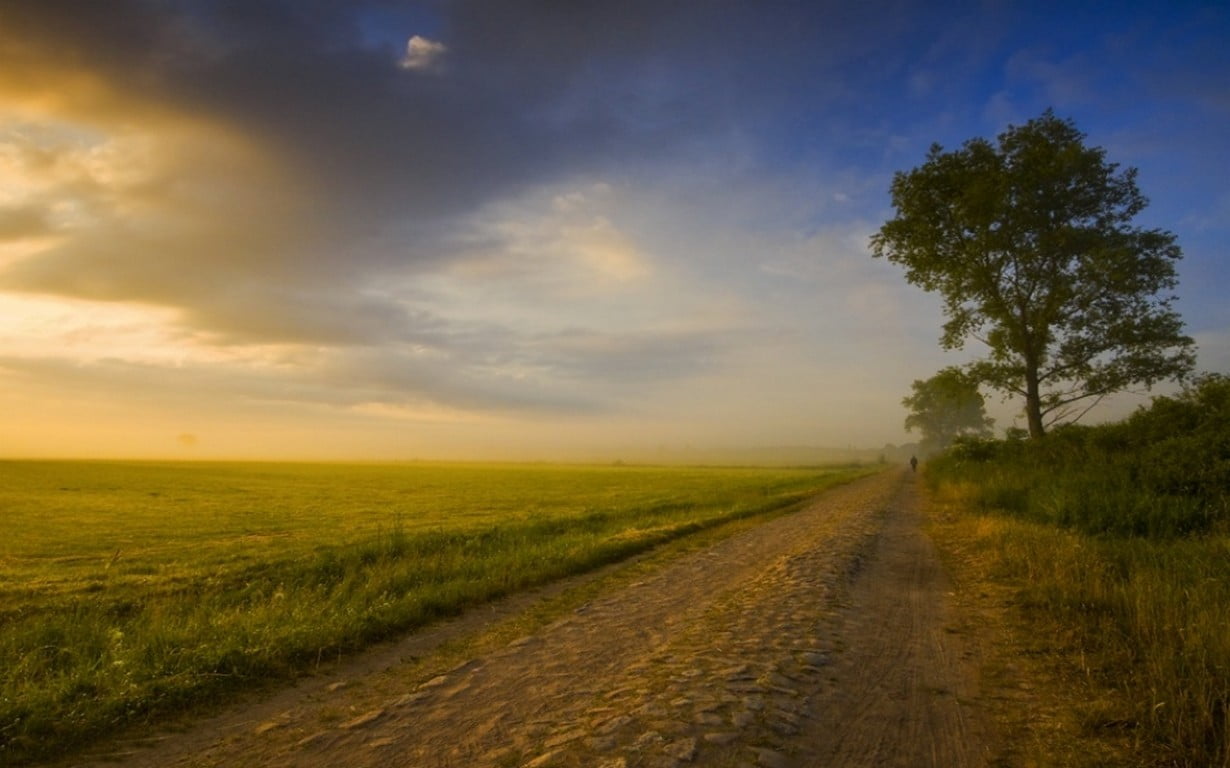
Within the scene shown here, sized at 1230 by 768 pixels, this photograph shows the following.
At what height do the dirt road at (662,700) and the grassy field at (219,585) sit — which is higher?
the dirt road at (662,700)

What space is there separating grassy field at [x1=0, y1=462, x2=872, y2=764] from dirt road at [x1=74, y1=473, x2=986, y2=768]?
0.99 metres

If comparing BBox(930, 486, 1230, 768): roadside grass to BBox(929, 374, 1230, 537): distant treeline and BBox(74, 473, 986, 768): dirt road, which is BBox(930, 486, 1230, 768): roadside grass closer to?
BBox(74, 473, 986, 768): dirt road

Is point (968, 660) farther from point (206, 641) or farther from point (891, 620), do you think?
point (206, 641)

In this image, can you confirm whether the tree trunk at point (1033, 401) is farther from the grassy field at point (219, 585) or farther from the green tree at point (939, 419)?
the green tree at point (939, 419)

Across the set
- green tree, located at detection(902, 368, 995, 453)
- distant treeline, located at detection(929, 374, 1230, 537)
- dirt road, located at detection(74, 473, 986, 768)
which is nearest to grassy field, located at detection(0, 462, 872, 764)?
dirt road, located at detection(74, 473, 986, 768)

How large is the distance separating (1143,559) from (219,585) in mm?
18938

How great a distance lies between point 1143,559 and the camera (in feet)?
32.8

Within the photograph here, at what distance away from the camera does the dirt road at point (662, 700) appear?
15.3 ft

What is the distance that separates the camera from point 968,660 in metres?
6.81

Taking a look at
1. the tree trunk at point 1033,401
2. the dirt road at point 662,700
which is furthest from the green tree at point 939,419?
the dirt road at point 662,700

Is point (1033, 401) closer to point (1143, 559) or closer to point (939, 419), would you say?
point (1143, 559)

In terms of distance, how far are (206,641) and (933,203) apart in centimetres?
3042

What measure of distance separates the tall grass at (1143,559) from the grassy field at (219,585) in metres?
8.93

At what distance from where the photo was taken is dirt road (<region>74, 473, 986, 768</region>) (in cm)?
465
